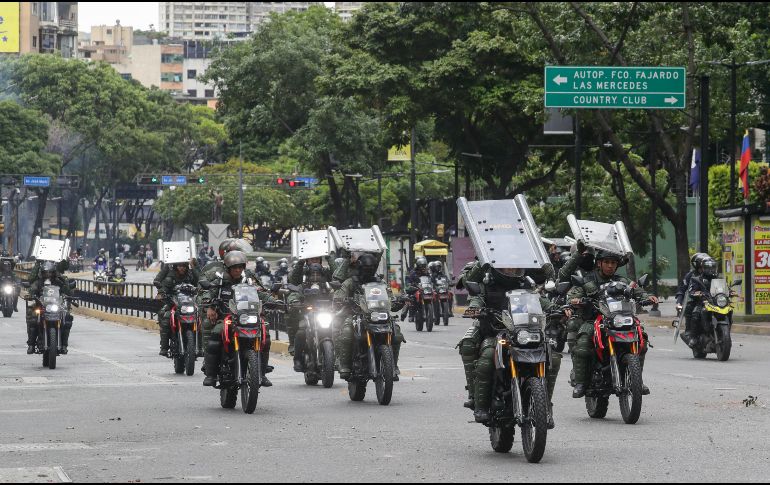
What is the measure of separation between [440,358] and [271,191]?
89.3 metres

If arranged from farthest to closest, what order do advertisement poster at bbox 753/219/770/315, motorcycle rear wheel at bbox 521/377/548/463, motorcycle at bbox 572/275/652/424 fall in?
advertisement poster at bbox 753/219/770/315 → motorcycle at bbox 572/275/652/424 → motorcycle rear wheel at bbox 521/377/548/463

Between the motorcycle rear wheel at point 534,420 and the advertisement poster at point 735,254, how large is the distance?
24.9 meters

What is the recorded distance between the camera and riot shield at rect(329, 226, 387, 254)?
18.1 m

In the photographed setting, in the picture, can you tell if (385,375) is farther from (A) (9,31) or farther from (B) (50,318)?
(A) (9,31)

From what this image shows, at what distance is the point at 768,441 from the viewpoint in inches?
512

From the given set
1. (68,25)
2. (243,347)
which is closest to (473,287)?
(243,347)

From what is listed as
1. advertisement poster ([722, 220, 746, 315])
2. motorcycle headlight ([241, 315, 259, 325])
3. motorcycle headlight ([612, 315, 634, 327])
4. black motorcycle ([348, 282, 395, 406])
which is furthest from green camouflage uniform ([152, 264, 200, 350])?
advertisement poster ([722, 220, 746, 315])

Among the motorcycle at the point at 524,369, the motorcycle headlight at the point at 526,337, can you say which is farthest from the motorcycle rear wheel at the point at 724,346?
the motorcycle headlight at the point at 526,337

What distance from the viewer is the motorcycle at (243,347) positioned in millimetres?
16125

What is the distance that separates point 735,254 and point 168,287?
56.6 ft

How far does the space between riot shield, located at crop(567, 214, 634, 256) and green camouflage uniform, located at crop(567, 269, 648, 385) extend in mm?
308

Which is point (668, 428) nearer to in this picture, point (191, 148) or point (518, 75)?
point (518, 75)

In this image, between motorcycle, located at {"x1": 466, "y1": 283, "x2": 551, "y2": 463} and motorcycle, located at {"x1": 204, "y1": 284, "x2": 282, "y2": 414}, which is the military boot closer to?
motorcycle, located at {"x1": 204, "y1": 284, "x2": 282, "y2": 414}

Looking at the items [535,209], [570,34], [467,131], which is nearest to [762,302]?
[570,34]
